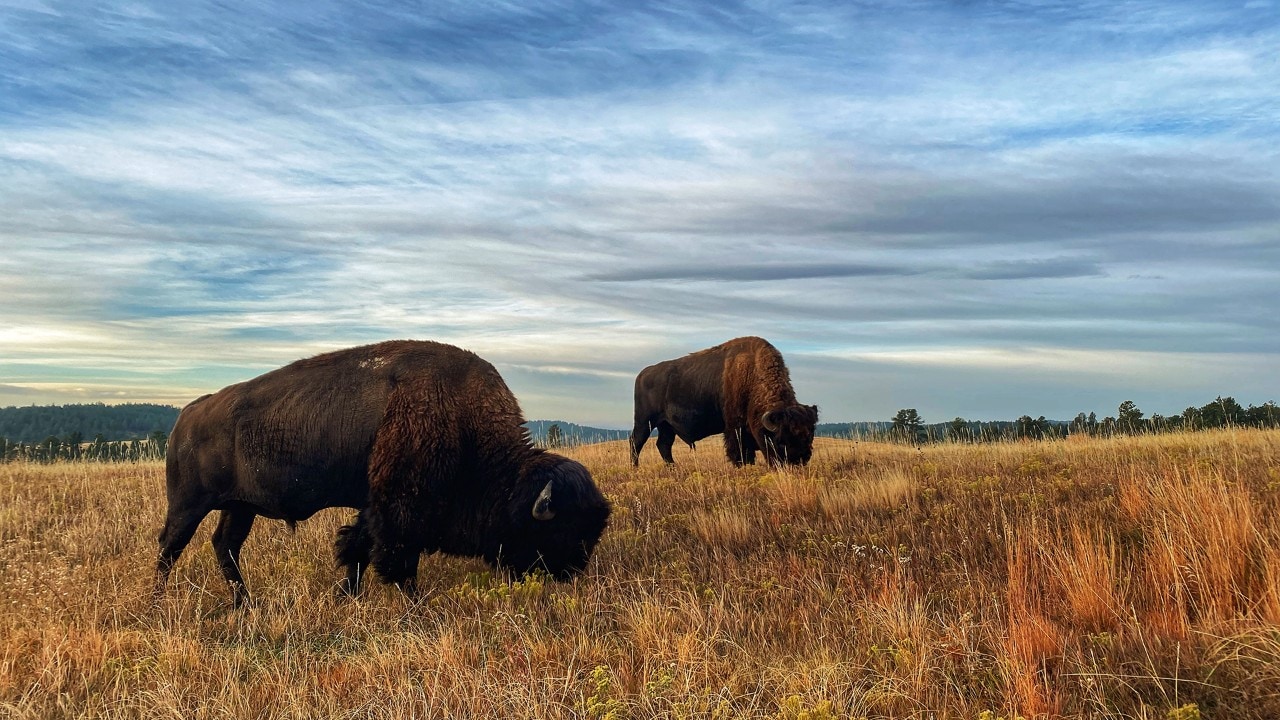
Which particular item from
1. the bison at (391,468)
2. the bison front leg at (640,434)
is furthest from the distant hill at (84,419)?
the bison at (391,468)

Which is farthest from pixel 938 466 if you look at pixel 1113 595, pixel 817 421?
pixel 1113 595

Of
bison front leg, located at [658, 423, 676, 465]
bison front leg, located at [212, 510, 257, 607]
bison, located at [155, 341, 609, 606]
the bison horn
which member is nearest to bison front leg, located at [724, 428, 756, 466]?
bison front leg, located at [658, 423, 676, 465]

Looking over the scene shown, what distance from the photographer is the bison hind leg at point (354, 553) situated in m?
7.28

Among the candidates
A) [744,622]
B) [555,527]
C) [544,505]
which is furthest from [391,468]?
[744,622]

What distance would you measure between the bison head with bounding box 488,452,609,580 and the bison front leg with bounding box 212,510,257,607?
259cm

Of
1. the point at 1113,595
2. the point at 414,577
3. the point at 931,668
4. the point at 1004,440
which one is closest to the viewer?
the point at 931,668

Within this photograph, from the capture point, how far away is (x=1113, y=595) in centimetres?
534

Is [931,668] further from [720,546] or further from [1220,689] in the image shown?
[720,546]

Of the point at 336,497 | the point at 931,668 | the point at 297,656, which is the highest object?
the point at 336,497

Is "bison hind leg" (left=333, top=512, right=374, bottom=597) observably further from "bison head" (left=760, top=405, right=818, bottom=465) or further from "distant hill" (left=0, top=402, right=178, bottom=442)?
"distant hill" (left=0, top=402, right=178, bottom=442)

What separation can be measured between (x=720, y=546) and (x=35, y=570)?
686 cm

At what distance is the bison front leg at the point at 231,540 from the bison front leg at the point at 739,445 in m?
10.9

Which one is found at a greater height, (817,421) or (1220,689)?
(817,421)

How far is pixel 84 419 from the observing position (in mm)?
104438
